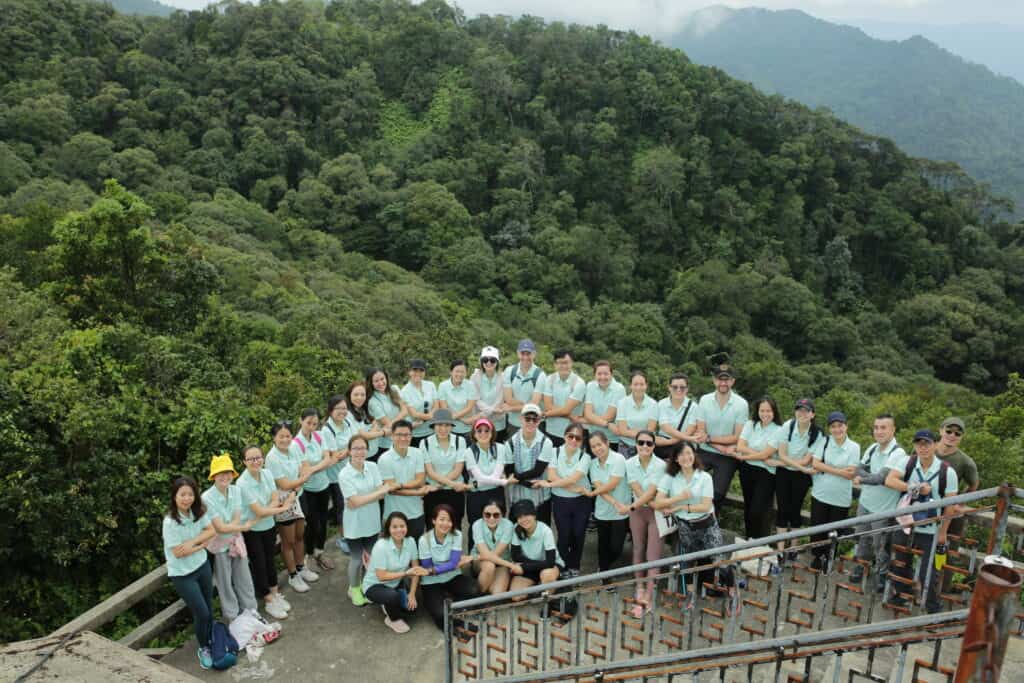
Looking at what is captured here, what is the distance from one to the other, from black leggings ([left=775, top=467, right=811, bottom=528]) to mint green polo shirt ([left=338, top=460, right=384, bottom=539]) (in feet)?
11.5

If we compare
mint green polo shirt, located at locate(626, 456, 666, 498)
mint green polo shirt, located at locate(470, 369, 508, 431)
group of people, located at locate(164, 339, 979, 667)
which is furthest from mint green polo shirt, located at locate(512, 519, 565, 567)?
mint green polo shirt, located at locate(470, 369, 508, 431)

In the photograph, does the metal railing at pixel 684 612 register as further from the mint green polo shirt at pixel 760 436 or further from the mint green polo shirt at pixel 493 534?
the mint green polo shirt at pixel 760 436

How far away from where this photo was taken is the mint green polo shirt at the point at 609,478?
20.1ft

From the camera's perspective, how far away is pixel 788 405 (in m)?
17.1

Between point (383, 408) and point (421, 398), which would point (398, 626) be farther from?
point (421, 398)

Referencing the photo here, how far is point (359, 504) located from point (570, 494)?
1.81 m

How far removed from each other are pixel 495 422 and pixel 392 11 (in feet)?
222

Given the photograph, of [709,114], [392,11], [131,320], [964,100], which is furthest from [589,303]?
[964,100]

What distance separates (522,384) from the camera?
291 inches

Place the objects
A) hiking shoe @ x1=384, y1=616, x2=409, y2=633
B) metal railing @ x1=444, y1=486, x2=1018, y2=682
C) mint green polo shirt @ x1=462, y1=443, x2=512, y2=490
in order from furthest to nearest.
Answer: mint green polo shirt @ x1=462, y1=443, x2=512, y2=490 → hiking shoe @ x1=384, y1=616, x2=409, y2=633 → metal railing @ x1=444, y1=486, x2=1018, y2=682

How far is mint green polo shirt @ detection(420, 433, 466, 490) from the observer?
6.42 metres

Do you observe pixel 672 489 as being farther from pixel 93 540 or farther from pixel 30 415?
pixel 30 415

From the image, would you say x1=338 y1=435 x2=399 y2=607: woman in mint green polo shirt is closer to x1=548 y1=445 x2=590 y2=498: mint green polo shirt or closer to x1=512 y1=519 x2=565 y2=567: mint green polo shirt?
x1=512 y1=519 x2=565 y2=567: mint green polo shirt

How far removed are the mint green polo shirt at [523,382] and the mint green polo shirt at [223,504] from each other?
283 cm
